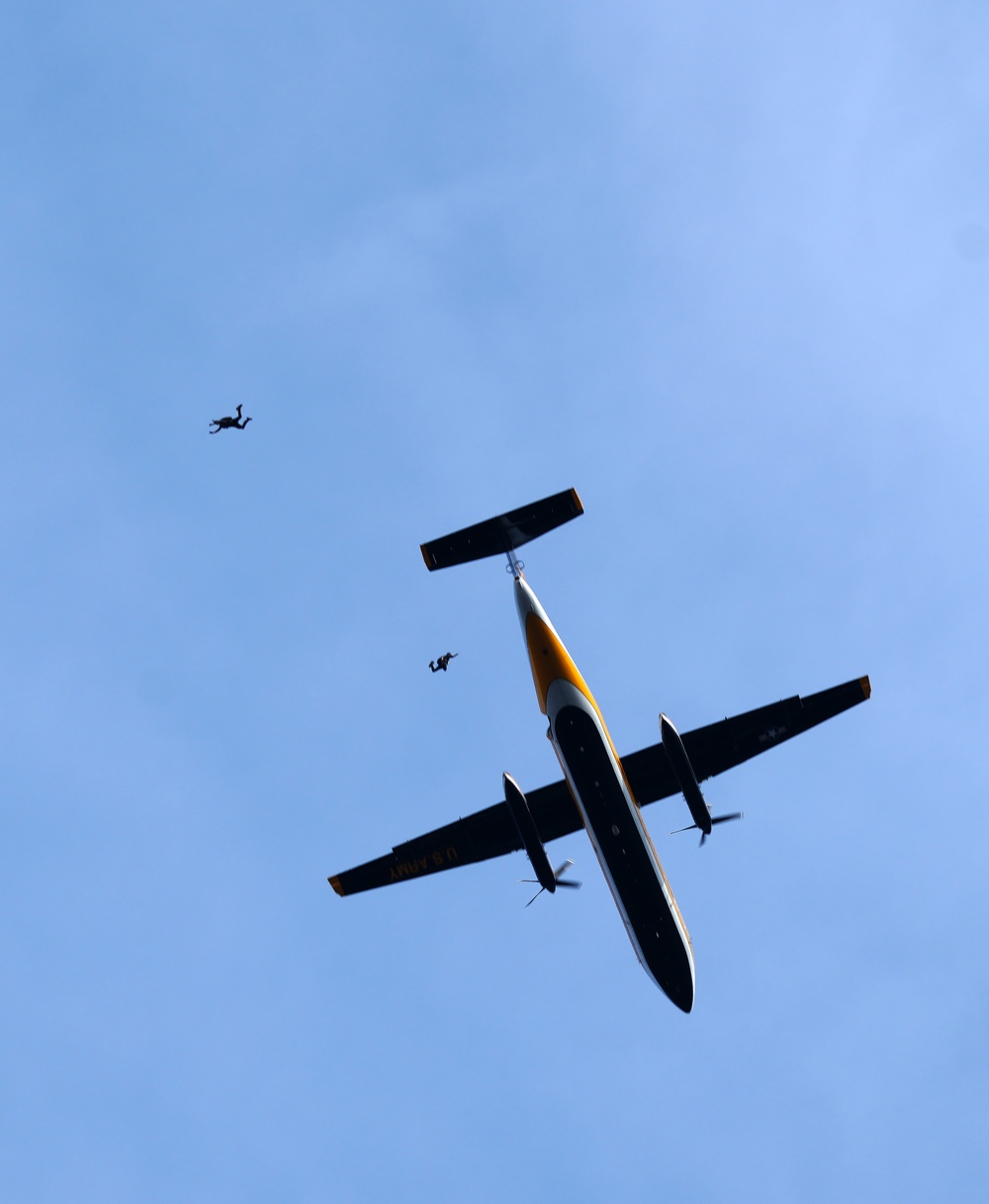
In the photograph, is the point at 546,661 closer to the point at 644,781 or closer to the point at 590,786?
the point at 590,786

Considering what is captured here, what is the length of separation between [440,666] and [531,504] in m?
8.08

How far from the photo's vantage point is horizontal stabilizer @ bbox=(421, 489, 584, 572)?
43.6m

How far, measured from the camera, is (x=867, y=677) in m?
45.4

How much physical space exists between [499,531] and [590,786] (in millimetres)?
10898

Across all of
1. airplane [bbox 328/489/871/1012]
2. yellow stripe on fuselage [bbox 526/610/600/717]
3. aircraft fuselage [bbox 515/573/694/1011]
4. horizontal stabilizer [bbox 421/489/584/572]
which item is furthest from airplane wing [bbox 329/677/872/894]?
horizontal stabilizer [bbox 421/489/584/572]

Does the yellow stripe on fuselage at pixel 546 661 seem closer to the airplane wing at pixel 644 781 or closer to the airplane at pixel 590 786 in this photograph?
the airplane at pixel 590 786

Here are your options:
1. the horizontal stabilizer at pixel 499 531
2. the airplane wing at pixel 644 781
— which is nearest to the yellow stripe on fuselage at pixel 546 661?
the horizontal stabilizer at pixel 499 531

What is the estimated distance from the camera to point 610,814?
133 feet

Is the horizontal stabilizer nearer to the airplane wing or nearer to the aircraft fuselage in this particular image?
the aircraft fuselage

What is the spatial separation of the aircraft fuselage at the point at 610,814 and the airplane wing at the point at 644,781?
12.3ft

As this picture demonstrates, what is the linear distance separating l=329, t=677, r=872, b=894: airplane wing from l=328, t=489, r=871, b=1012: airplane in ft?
0.14

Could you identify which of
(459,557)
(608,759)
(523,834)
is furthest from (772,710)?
(459,557)

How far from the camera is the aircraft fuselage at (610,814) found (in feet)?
132

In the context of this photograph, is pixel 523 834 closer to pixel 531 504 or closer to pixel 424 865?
pixel 424 865
